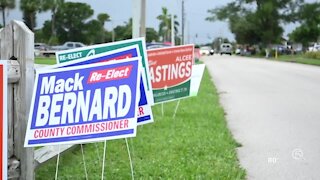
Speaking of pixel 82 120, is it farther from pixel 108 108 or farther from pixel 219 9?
pixel 219 9

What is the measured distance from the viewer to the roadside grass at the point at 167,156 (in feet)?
18.8

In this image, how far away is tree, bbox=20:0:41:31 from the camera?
33.6m

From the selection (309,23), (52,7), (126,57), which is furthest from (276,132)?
(309,23)

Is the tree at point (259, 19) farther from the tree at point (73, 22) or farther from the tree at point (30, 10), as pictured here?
the tree at point (30, 10)

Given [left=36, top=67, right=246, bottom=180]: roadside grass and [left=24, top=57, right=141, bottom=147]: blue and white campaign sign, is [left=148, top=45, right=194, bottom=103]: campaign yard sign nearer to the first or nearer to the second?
[left=36, top=67, right=246, bottom=180]: roadside grass

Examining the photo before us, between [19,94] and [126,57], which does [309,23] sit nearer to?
[126,57]

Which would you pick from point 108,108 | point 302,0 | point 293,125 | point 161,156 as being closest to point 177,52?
point 293,125

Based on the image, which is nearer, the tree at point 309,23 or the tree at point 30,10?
the tree at point 30,10

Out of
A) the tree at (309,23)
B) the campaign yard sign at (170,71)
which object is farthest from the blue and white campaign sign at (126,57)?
the tree at (309,23)

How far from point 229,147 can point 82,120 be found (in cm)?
343

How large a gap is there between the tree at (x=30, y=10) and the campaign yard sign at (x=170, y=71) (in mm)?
24121

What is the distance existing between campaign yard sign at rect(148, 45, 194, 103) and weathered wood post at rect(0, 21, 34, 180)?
450 cm

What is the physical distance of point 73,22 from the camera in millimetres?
83062

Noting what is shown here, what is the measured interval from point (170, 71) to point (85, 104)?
5109mm
